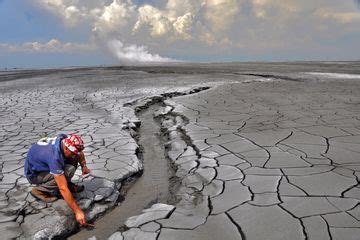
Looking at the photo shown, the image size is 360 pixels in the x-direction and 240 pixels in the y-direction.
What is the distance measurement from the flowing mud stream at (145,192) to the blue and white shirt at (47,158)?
2.11 ft

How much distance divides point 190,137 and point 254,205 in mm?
2647

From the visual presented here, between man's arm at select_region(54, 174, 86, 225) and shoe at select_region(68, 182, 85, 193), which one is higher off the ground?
man's arm at select_region(54, 174, 86, 225)

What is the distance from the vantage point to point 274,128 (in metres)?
6.66

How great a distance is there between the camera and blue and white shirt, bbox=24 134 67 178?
3600mm

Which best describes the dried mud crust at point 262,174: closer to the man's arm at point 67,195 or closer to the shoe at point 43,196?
the man's arm at point 67,195

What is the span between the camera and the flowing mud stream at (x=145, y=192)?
12.3 ft

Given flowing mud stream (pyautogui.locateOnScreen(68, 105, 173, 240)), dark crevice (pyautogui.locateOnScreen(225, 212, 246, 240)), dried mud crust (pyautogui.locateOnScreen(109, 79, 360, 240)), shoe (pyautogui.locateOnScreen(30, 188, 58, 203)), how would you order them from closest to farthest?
dark crevice (pyautogui.locateOnScreen(225, 212, 246, 240)) → dried mud crust (pyautogui.locateOnScreen(109, 79, 360, 240)) → flowing mud stream (pyautogui.locateOnScreen(68, 105, 173, 240)) → shoe (pyautogui.locateOnScreen(30, 188, 58, 203))

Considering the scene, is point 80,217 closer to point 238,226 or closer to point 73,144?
point 73,144

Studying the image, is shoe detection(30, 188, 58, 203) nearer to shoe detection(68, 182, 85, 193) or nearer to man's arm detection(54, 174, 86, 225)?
shoe detection(68, 182, 85, 193)

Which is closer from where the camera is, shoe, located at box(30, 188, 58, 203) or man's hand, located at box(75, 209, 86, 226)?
man's hand, located at box(75, 209, 86, 226)

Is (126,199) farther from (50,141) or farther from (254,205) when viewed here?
(254,205)

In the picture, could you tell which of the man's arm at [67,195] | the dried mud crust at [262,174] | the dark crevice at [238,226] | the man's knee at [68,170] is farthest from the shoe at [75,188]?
the dark crevice at [238,226]

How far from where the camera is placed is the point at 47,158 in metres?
3.75

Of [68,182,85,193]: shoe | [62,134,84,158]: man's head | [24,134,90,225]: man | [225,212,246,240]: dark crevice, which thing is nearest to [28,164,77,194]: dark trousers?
[24,134,90,225]: man
